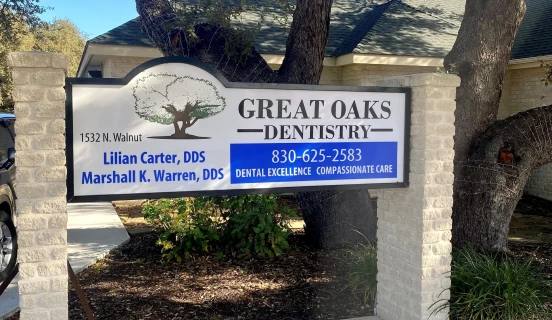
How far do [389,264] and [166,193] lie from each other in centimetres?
→ 220

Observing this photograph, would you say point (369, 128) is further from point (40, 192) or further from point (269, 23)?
point (269, 23)

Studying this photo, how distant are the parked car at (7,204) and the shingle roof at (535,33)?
10300 millimetres

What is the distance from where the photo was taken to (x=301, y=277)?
640cm

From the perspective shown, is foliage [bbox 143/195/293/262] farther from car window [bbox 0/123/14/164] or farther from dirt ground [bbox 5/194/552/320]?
car window [bbox 0/123/14/164]

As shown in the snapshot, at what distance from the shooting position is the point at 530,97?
1262cm

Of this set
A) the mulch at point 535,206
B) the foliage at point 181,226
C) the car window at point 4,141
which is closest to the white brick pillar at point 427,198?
the foliage at point 181,226

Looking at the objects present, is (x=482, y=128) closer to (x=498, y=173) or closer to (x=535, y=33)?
(x=498, y=173)

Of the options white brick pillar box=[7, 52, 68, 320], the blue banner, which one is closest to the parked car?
white brick pillar box=[7, 52, 68, 320]

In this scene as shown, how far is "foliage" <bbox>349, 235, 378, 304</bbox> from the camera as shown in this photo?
5.59 meters

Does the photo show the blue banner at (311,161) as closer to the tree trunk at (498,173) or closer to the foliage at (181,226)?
the tree trunk at (498,173)

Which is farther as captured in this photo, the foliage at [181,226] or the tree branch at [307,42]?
the tree branch at [307,42]

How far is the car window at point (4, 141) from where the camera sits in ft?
22.3

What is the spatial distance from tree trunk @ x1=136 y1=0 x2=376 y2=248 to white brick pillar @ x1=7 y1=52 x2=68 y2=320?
342 centimetres

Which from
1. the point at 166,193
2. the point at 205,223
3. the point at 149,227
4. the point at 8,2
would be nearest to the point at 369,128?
the point at 166,193
